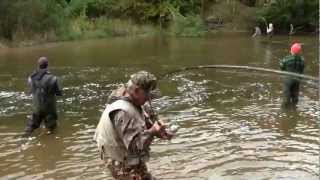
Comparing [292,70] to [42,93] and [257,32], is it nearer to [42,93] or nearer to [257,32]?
[42,93]

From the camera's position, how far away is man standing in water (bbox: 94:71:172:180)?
5566 mm

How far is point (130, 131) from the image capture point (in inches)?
219

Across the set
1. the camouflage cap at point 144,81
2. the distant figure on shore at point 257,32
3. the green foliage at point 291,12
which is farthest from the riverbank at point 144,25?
the camouflage cap at point 144,81

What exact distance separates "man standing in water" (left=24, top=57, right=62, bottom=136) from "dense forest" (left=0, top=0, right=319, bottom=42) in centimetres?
2593

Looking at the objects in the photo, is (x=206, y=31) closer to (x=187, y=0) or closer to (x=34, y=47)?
(x=187, y=0)

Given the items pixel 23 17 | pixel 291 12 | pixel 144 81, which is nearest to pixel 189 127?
pixel 144 81

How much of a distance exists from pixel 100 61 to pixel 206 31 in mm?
23992

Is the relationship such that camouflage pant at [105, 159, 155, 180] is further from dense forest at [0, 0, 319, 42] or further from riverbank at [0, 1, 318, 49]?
dense forest at [0, 0, 319, 42]

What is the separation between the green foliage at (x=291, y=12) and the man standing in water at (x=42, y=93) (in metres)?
38.8

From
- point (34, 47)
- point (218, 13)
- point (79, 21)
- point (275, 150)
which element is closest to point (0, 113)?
point (275, 150)

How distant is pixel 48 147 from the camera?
11242 millimetres

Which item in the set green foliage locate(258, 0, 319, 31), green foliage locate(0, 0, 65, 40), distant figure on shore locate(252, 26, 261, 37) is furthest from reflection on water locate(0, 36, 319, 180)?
green foliage locate(258, 0, 319, 31)

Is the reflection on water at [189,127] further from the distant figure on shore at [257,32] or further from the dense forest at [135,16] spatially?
the distant figure on shore at [257,32]

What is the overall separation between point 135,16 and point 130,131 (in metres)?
48.1
